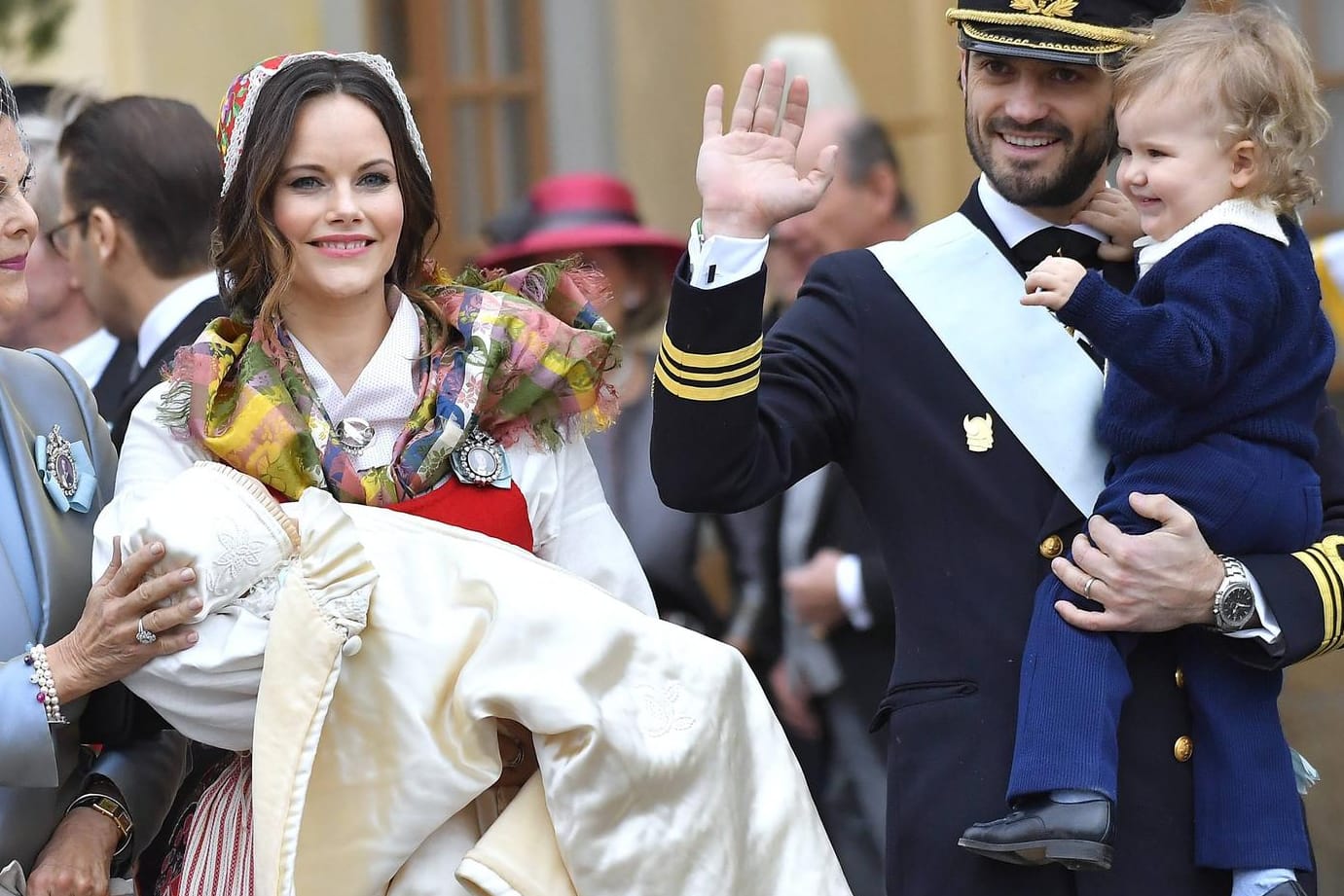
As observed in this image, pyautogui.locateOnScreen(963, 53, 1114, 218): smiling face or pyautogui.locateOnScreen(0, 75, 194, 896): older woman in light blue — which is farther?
pyautogui.locateOnScreen(963, 53, 1114, 218): smiling face

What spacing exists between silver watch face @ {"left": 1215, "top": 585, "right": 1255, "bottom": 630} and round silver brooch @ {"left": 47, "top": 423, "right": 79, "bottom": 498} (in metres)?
1.53

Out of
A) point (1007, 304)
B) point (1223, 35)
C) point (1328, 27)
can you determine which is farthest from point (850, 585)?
point (1328, 27)

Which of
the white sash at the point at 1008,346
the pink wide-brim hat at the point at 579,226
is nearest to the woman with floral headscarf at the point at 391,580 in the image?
the white sash at the point at 1008,346

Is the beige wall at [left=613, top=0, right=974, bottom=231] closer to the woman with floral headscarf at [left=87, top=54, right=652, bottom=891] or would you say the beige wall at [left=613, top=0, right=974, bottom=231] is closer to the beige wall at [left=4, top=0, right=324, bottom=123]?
the beige wall at [left=4, top=0, right=324, bottom=123]

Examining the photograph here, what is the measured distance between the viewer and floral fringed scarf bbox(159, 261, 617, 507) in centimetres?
274

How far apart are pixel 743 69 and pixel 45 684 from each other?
5.78m

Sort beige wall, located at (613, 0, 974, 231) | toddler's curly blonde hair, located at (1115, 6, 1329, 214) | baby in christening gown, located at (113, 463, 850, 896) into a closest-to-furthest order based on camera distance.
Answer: baby in christening gown, located at (113, 463, 850, 896) < toddler's curly blonde hair, located at (1115, 6, 1329, 214) < beige wall, located at (613, 0, 974, 231)

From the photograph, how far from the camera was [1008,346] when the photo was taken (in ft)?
9.82

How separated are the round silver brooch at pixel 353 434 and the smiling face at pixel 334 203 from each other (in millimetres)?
173

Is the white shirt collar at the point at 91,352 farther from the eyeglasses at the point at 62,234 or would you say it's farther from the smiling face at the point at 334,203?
the smiling face at the point at 334,203

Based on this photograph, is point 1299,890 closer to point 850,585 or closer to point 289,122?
point 289,122

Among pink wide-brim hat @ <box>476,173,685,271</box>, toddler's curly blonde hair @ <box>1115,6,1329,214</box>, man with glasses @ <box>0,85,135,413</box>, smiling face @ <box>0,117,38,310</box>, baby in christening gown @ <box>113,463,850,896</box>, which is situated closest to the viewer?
baby in christening gown @ <box>113,463,850,896</box>

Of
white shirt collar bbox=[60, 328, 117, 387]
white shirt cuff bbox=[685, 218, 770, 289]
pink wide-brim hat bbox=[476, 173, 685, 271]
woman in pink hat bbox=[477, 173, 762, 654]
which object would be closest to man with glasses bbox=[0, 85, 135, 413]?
white shirt collar bbox=[60, 328, 117, 387]

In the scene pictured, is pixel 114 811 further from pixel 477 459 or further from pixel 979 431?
pixel 979 431
